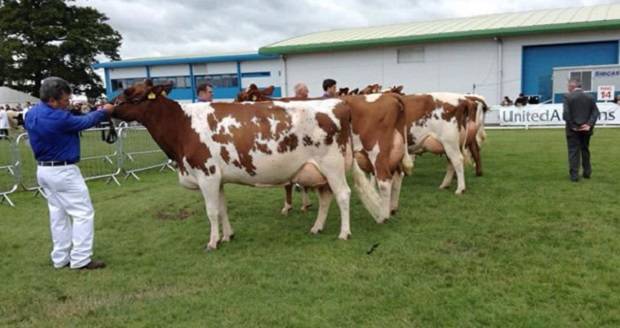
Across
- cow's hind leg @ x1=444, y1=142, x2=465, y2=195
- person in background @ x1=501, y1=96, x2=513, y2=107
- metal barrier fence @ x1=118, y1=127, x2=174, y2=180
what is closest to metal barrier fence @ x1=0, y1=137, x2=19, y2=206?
metal barrier fence @ x1=118, y1=127, x2=174, y2=180

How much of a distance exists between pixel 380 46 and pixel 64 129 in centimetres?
2796

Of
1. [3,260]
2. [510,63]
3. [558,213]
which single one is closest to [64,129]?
[3,260]

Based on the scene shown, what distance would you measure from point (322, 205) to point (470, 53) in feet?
82.8

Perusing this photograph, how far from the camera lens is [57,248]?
5.36 metres

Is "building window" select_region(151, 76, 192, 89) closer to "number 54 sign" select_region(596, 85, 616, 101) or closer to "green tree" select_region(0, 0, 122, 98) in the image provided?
"green tree" select_region(0, 0, 122, 98)

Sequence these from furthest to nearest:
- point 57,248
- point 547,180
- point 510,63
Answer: point 510,63, point 547,180, point 57,248

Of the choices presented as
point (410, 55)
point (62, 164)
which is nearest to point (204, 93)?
point (62, 164)

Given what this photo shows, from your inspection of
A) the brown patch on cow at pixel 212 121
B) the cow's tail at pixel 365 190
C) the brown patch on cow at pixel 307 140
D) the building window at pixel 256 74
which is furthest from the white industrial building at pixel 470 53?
the brown patch on cow at pixel 212 121

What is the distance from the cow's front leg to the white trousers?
1223 mm

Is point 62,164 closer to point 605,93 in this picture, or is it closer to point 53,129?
point 53,129

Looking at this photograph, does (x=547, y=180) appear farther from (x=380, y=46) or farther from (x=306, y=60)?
(x=306, y=60)

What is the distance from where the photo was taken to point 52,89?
4.97 metres

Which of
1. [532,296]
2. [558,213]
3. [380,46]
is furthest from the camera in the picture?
[380,46]

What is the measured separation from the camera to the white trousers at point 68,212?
16.6 feet
